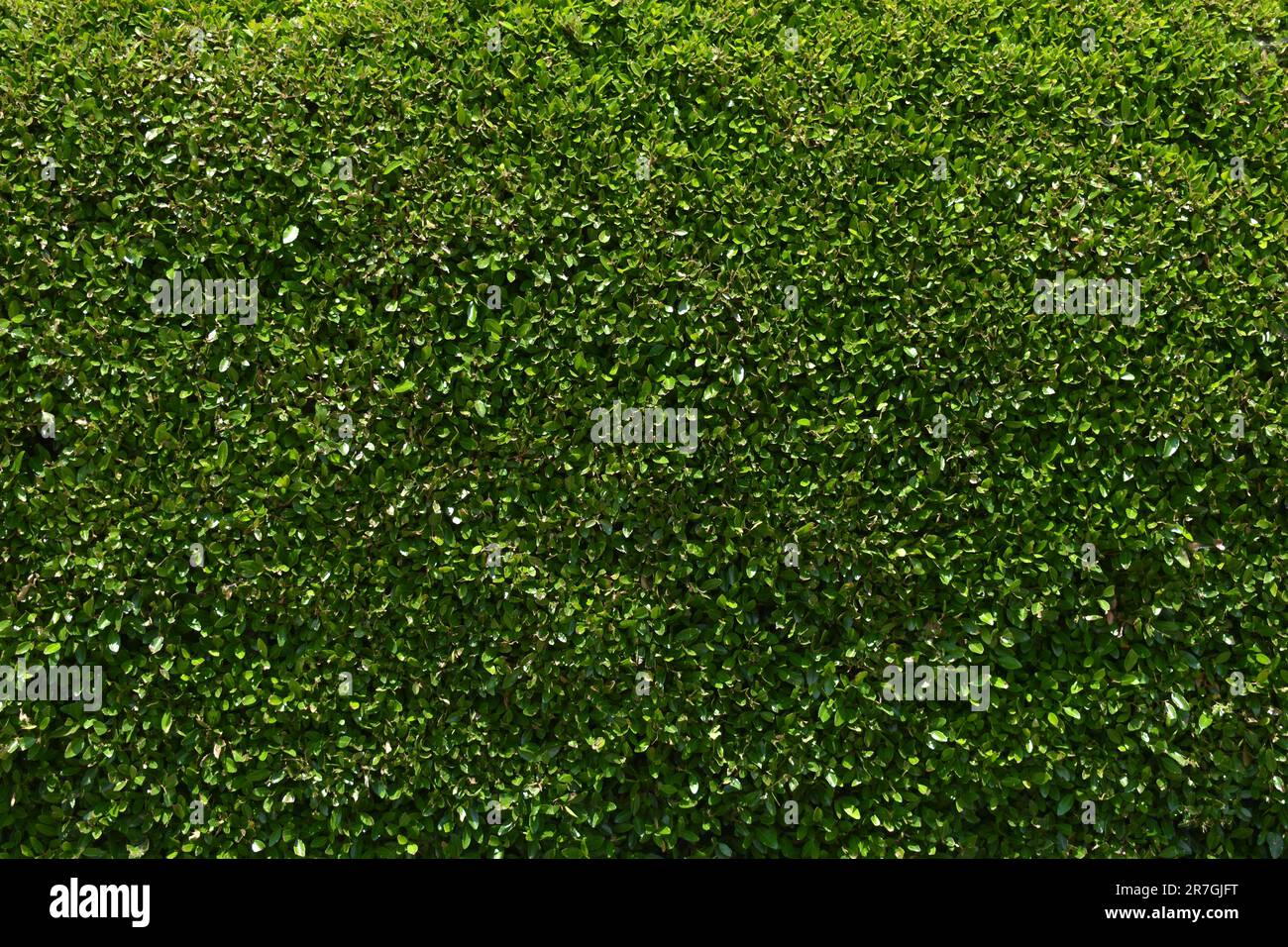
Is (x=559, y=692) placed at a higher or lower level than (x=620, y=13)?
lower

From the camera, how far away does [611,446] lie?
12.1 ft

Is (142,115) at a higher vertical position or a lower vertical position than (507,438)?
higher

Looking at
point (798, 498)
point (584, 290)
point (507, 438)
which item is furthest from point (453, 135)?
point (798, 498)

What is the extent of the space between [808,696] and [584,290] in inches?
70.9

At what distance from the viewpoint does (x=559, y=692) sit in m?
3.68

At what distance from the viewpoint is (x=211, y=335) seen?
3.64m

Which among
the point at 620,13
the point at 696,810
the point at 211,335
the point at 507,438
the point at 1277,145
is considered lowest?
the point at 696,810

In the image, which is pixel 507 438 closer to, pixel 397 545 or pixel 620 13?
→ pixel 397 545

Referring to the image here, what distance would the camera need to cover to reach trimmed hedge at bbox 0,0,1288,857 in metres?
3.65

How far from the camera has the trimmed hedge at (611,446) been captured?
3648mm

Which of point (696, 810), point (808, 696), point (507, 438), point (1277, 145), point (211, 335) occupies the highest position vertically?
point (1277, 145)

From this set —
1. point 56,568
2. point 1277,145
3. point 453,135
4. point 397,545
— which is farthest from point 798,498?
point 56,568

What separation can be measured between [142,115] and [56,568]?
1.76 meters

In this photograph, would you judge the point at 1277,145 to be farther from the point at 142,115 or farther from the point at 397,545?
the point at 142,115
